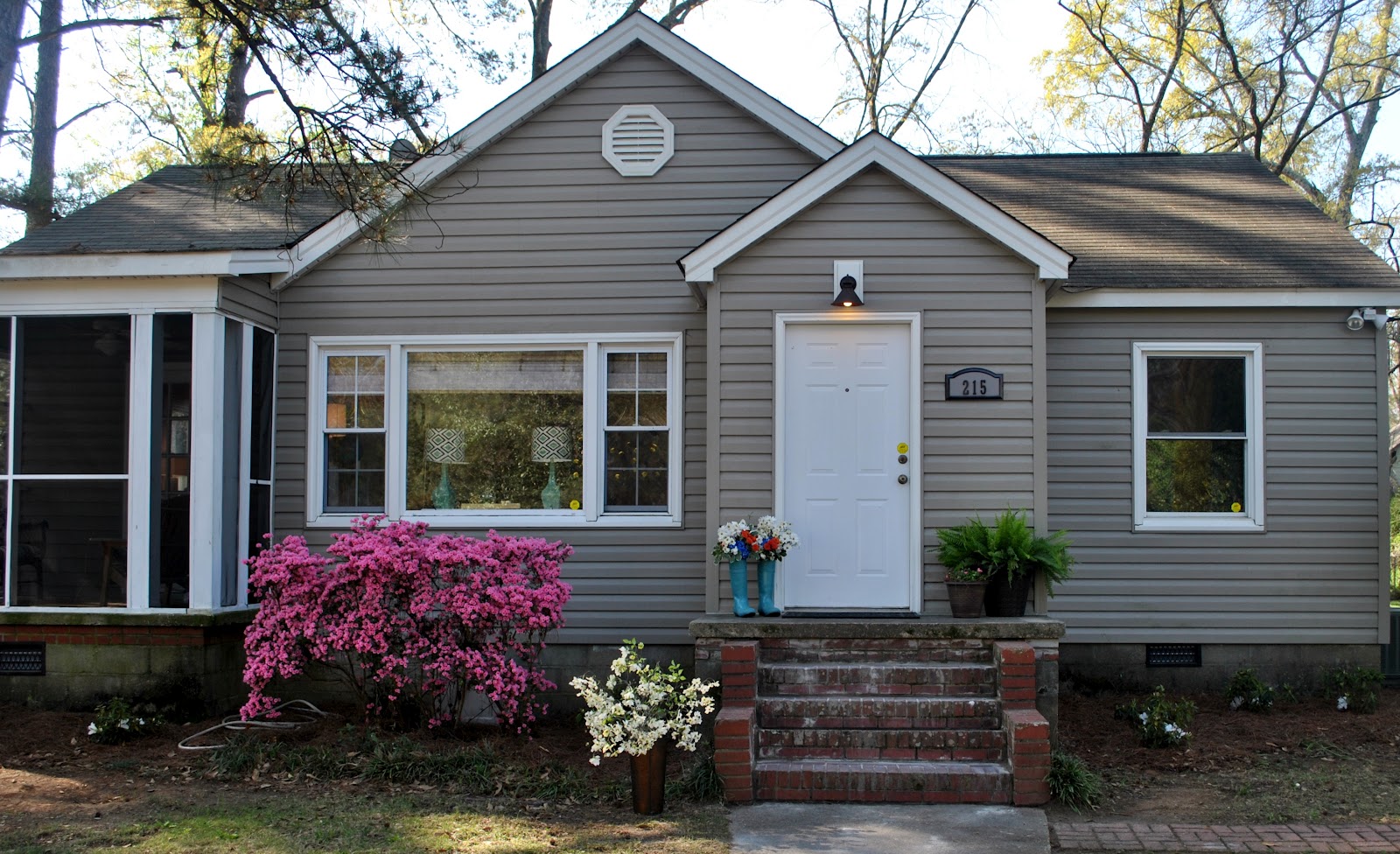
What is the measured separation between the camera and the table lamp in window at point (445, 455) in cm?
898

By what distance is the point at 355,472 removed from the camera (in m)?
9.04

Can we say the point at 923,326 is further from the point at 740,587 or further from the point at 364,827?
the point at 364,827

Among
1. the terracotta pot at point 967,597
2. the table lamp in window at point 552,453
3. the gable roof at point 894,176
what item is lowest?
the terracotta pot at point 967,597

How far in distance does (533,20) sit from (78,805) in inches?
643

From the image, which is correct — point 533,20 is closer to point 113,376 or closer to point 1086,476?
point 113,376

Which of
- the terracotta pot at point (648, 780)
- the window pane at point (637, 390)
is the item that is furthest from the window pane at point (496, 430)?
the terracotta pot at point (648, 780)

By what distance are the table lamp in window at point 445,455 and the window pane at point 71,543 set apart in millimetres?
2158

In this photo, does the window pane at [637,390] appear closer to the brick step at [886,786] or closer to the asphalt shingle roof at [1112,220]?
the asphalt shingle roof at [1112,220]

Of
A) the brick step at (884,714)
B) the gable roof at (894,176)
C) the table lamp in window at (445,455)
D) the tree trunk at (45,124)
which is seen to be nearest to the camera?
the brick step at (884,714)

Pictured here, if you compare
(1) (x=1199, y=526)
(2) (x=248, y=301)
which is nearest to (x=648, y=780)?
(2) (x=248, y=301)

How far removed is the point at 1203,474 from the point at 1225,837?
12.9 ft

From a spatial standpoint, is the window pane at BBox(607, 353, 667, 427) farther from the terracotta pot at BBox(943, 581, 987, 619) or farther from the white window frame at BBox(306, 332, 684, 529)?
the terracotta pot at BBox(943, 581, 987, 619)

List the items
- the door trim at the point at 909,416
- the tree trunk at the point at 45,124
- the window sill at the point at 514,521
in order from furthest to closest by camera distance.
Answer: the tree trunk at the point at 45,124 → the window sill at the point at 514,521 → the door trim at the point at 909,416

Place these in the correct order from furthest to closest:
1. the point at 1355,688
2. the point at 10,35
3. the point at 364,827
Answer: the point at 10,35 → the point at 1355,688 → the point at 364,827
